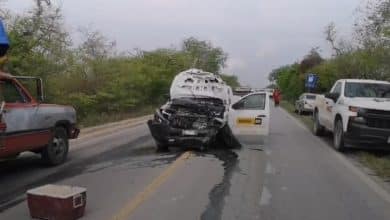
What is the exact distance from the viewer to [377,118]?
14.5 m

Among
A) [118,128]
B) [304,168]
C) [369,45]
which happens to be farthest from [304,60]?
[304,168]

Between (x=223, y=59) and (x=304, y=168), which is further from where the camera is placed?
(x=223, y=59)

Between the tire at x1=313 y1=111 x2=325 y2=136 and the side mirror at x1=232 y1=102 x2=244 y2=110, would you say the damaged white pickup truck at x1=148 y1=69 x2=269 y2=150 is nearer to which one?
the side mirror at x1=232 y1=102 x2=244 y2=110

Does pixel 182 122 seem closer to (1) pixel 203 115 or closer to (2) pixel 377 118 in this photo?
(1) pixel 203 115

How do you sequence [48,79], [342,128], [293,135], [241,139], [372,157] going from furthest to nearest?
[48,79] < [293,135] < [241,139] < [342,128] < [372,157]

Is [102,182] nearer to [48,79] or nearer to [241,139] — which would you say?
[241,139]

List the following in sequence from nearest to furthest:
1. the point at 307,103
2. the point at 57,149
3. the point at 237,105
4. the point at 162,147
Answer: the point at 57,149, the point at 162,147, the point at 237,105, the point at 307,103

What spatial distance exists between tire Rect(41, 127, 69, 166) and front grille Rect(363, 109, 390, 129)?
24.5ft

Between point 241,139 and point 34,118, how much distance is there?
807cm

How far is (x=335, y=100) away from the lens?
650 inches

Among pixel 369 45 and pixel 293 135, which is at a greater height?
pixel 369 45

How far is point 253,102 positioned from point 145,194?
848cm

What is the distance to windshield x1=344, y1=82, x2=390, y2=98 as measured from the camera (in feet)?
53.5

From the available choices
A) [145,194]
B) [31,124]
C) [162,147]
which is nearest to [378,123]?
[162,147]
